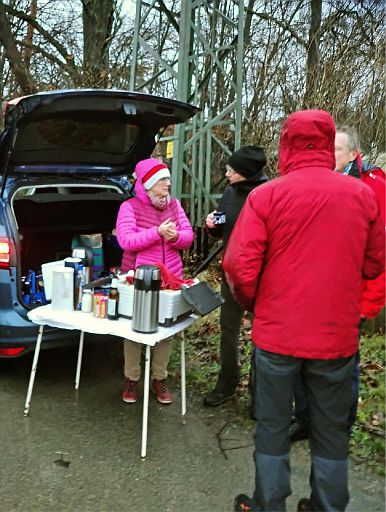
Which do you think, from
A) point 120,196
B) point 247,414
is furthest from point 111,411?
point 120,196

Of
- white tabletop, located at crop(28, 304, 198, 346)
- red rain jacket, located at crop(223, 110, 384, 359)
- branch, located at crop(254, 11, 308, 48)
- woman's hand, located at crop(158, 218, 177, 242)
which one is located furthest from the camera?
branch, located at crop(254, 11, 308, 48)

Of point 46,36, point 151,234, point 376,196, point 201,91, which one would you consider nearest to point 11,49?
point 46,36

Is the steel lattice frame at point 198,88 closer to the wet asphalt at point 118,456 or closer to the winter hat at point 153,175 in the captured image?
the winter hat at point 153,175

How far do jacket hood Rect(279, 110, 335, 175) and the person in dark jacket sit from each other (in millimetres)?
1161

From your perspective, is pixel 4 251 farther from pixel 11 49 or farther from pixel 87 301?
pixel 11 49

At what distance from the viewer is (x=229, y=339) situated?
12.2ft

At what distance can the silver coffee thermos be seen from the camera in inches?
121

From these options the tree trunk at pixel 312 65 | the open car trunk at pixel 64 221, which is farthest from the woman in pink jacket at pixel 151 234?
the tree trunk at pixel 312 65

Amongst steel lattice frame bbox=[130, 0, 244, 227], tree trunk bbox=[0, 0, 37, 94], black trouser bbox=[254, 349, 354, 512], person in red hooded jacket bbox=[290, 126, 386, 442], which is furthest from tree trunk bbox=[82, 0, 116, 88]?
black trouser bbox=[254, 349, 354, 512]

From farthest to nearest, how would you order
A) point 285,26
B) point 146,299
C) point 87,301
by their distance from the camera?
point 285,26 < point 87,301 < point 146,299

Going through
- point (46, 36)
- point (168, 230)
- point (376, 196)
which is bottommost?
point (168, 230)

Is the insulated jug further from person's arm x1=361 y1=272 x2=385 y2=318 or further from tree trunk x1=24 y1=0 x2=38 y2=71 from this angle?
tree trunk x1=24 y1=0 x2=38 y2=71

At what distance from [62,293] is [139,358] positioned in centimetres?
71

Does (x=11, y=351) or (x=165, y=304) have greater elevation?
(x=165, y=304)
